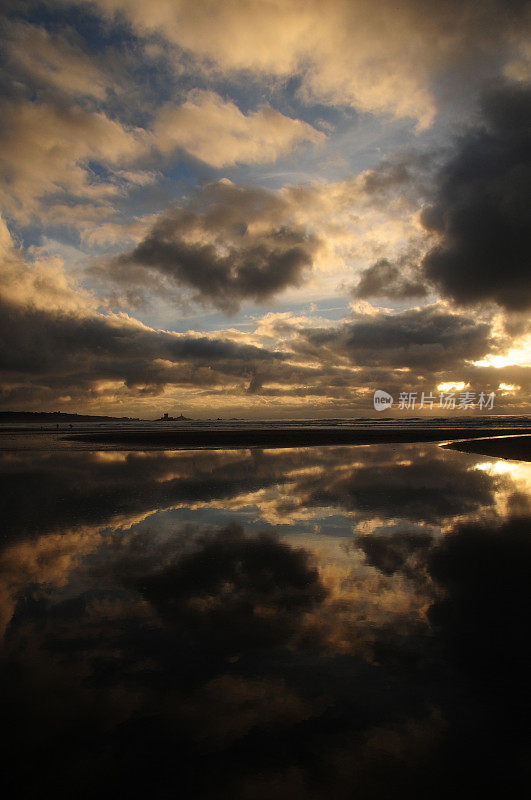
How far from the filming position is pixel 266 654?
5984 millimetres

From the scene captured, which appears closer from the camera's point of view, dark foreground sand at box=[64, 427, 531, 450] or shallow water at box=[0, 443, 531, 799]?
shallow water at box=[0, 443, 531, 799]

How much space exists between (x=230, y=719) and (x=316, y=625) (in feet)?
7.73

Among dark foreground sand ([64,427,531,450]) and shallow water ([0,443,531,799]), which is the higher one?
shallow water ([0,443,531,799])

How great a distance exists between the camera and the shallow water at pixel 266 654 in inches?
162

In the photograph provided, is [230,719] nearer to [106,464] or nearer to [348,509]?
[348,509]

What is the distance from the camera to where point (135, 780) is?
3.94 m

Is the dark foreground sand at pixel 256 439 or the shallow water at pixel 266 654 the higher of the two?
the shallow water at pixel 266 654

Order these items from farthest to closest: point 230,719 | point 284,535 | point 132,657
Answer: point 284,535
point 132,657
point 230,719

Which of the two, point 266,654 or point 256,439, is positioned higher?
point 266,654

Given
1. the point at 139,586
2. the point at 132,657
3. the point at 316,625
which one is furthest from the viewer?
the point at 139,586

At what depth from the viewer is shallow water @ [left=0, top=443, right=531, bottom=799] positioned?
13.5 feet

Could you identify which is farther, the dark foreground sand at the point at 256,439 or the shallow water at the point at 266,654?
the dark foreground sand at the point at 256,439

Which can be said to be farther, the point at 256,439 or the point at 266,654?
the point at 256,439

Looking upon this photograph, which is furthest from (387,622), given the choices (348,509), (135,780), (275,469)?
(275,469)
